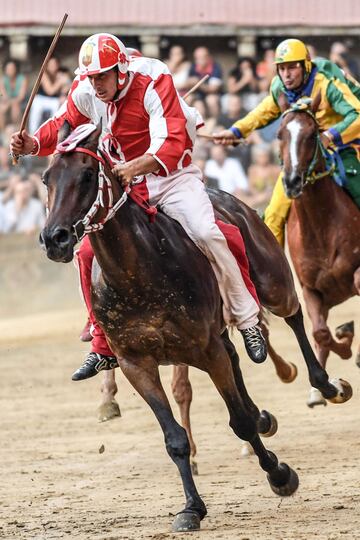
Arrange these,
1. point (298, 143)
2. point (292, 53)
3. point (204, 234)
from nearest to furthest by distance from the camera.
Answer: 1. point (204, 234)
2. point (298, 143)
3. point (292, 53)

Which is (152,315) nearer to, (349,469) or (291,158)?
(349,469)

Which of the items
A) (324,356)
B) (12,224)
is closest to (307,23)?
(12,224)

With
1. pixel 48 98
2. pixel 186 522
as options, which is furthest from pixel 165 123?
pixel 48 98

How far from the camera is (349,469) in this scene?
8.29 meters

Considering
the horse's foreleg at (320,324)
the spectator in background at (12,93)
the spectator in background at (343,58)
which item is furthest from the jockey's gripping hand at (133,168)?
the spectator in background at (343,58)

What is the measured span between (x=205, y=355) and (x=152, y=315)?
1.40ft

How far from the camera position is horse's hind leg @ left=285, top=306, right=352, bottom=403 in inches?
349

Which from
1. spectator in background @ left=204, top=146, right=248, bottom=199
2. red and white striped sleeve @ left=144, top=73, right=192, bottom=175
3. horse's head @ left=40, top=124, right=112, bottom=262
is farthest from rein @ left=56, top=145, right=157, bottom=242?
spectator in background @ left=204, top=146, right=248, bottom=199

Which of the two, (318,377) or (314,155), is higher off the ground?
(314,155)

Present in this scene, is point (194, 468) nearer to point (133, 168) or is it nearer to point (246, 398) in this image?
point (246, 398)

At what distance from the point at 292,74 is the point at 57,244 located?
4127 mm

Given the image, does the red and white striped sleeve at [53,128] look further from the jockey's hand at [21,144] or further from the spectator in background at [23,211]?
the spectator in background at [23,211]

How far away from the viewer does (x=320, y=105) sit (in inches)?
392

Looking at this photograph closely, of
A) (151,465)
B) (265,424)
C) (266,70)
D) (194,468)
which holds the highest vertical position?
(265,424)
